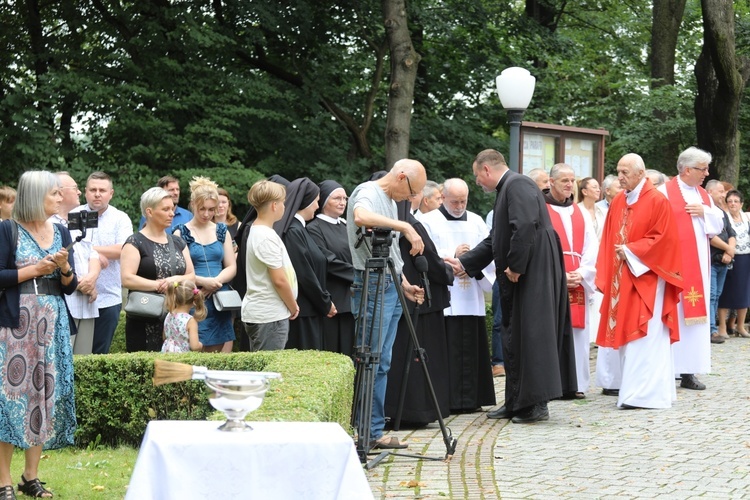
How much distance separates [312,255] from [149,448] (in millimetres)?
5429

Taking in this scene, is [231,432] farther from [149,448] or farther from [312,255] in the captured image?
[312,255]

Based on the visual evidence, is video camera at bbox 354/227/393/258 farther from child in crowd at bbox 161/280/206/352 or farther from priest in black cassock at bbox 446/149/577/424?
priest in black cassock at bbox 446/149/577/424

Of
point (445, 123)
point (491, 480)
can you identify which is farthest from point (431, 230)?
point (445, 123)

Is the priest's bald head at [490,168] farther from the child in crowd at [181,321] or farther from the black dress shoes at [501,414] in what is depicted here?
the child in crowd at [181,321]

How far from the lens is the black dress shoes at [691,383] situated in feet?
37.2

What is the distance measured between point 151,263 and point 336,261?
1544 mm

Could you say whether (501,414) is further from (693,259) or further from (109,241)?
(109,241)

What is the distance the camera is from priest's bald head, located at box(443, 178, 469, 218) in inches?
420

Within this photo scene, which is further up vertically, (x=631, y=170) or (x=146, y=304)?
(x=631, y=170)

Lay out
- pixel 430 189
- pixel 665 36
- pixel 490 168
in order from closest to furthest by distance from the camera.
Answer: pixel 490 168 → pixel 430 189 → pixel 665 36

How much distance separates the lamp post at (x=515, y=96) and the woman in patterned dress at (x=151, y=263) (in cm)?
476

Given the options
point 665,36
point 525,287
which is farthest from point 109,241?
point 665,36

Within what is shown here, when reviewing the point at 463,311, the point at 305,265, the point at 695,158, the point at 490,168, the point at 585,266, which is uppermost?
the point at 695,158

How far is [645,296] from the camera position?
1008 cm
